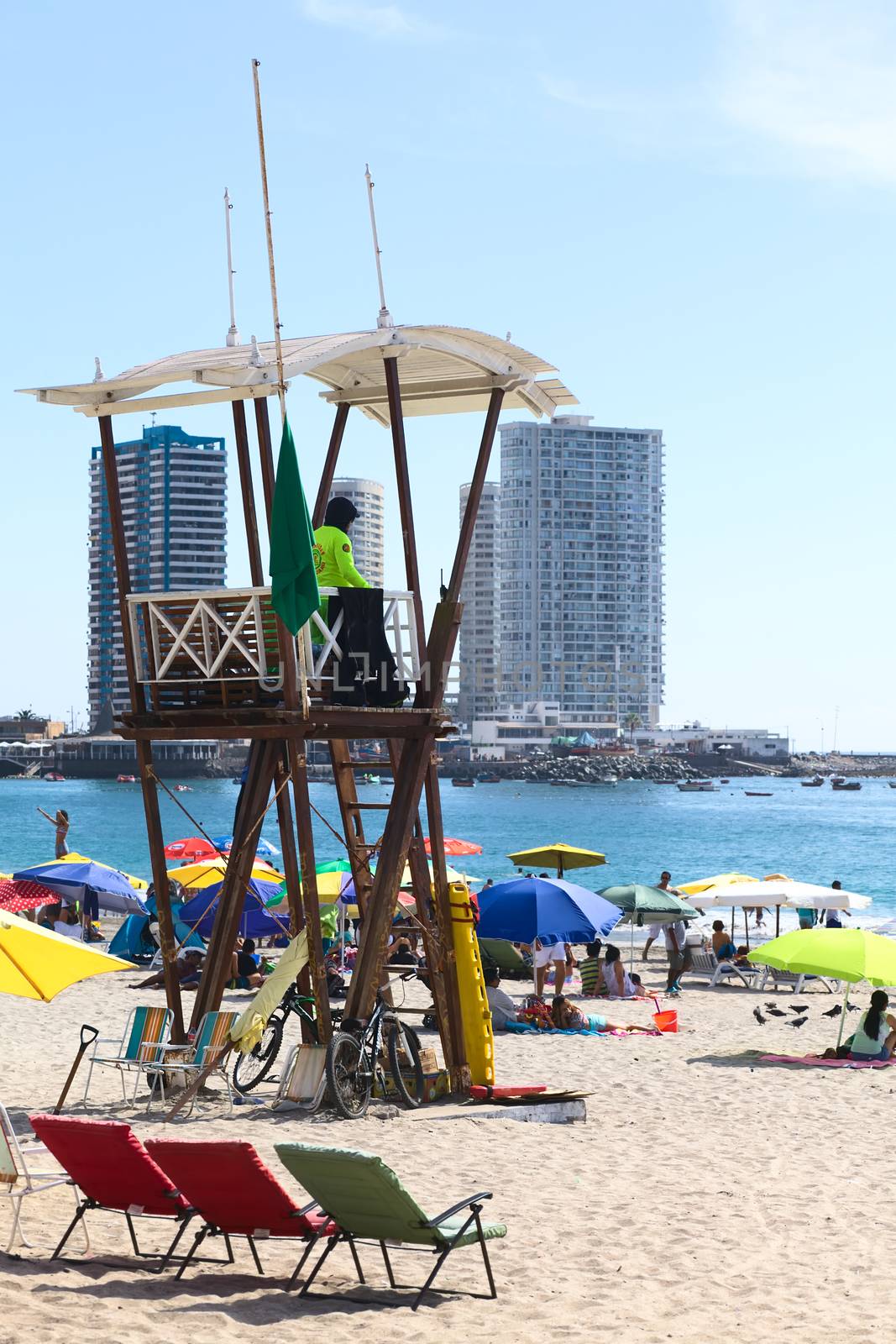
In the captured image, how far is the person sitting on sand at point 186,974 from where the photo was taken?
2014 cm

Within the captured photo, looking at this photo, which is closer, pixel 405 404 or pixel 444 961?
pixel 444 961

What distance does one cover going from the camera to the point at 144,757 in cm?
1253

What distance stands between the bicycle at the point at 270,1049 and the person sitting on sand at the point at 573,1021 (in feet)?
14.8

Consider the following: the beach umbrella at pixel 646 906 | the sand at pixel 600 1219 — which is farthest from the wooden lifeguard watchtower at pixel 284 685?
the beach umbrella at pixel 646 906

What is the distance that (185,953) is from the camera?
20.8 meters

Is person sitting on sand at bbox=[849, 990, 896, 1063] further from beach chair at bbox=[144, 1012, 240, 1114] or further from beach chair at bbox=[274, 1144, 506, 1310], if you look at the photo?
beach chair at bbox=[274, 1144, 506, 1310]

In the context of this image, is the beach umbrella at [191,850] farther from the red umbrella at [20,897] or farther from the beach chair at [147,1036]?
the beach chair at [147,1036]

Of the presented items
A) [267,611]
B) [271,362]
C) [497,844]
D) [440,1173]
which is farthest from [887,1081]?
[497,844]

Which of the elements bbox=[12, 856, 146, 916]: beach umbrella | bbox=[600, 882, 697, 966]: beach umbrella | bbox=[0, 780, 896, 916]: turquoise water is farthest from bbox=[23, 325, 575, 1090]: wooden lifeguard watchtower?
bbox=[0, 780, 896, 916]: turquoise water

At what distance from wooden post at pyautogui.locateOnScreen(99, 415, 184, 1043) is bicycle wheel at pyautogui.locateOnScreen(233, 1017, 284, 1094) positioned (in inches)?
27.7

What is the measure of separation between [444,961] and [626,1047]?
13.8ft

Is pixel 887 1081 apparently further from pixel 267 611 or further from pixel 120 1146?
pixel 120 1146

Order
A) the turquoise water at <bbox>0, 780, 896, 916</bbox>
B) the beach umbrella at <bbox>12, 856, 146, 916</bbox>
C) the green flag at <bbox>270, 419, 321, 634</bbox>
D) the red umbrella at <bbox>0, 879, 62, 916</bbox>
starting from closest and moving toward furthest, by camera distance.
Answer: the green flag at <bbox>270, 419, 321, 634</bbox>
the red umbrella at <bbox>0, 879, 62, 916</bbox>
the beach umbrella at <bbox>12, 856, 146, 916</bbox>
the turquoise water at <bbox>0, 780, 896, 916</bbox>

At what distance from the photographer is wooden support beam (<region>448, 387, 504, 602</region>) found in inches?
510
